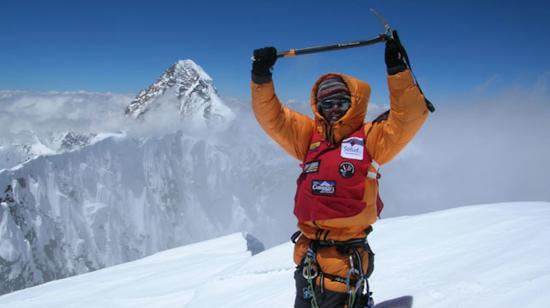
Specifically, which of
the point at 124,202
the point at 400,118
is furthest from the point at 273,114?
the point at 124,202

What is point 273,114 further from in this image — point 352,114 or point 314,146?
point 352,114

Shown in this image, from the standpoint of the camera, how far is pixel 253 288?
766 centimetres

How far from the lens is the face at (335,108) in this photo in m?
3.43

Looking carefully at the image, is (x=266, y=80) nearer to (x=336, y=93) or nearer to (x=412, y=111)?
(x=336, y=93)

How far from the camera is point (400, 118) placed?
3.05 meters

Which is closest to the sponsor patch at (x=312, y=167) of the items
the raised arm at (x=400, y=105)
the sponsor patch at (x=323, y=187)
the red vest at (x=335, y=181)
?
the red vest at (x=335, y=181)

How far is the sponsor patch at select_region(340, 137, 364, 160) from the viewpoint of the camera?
326cm

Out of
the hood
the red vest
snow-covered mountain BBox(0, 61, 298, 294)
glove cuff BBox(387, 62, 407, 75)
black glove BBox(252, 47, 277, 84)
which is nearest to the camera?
glove cuff BBox(387, 62, 407, 75)

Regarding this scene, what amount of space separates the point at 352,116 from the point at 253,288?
5383 mm

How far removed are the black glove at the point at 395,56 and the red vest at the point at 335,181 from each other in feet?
2.05

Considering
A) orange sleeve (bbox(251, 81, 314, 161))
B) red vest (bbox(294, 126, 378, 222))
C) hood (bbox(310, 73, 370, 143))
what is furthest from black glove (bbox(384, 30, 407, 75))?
orange sleeve (bbox(251, 81, 314, 161))

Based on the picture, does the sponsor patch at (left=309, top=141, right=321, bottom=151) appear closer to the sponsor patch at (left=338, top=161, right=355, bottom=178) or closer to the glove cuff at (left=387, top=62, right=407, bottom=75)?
the sponsor patch at (left=338, top=161, right=355, bottom=178)

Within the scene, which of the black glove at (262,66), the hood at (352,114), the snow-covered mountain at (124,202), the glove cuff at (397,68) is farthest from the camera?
the snow-covered mountain at (124,202)

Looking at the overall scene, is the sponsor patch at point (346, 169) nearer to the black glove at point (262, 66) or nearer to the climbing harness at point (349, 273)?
the climbing harness at point (349, 273)
